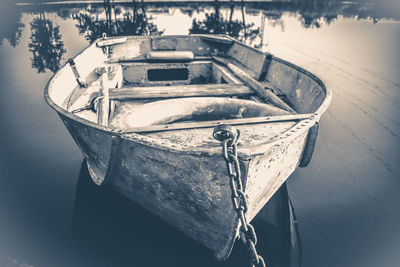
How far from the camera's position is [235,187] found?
2.18m

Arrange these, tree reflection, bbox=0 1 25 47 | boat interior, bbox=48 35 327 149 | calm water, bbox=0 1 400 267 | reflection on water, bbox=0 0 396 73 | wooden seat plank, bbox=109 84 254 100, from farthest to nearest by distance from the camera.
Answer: tree reflection, bbox=0 1 25 47
reflection on water, bbox=0 0 396 73
wooden seat plank, bbox=109 84 254 100
boat interior, bbox=48 35 327 149
calm water, bbox=0 1 400 267

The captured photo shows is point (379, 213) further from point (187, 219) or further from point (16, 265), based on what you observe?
point (16, 265)

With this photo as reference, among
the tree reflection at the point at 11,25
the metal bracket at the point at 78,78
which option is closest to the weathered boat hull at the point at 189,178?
the metal bracket at the point at 78,78

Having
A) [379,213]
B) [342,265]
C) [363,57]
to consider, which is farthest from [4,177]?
[363,57]

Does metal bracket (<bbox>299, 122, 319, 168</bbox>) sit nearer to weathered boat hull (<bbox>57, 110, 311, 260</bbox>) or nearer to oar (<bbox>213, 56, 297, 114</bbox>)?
weathered boat hull (<bbox>57, 110, 311, 260</bbox>)

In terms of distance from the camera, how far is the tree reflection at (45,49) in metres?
12.5

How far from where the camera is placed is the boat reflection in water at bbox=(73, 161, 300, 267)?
3.79m

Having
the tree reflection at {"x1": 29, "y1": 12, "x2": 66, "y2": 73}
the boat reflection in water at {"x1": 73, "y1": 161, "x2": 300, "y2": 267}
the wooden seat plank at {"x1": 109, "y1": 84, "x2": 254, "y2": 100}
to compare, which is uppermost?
the wooden seat plank at {"x1": 109, "y1": 84, "x2": 254, "y2": 100}

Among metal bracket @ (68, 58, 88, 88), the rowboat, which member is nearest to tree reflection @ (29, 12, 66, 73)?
metal bracket @ (68, 58, 88, 88)

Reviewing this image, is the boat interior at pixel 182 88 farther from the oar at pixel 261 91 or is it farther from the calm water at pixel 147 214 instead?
the calm water at pixel 147 214

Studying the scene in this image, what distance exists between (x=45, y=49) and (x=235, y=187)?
16039mm

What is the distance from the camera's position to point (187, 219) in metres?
3.40

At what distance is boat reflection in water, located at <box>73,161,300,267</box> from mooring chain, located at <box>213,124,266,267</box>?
176 cm

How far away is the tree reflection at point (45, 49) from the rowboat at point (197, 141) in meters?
7.48
